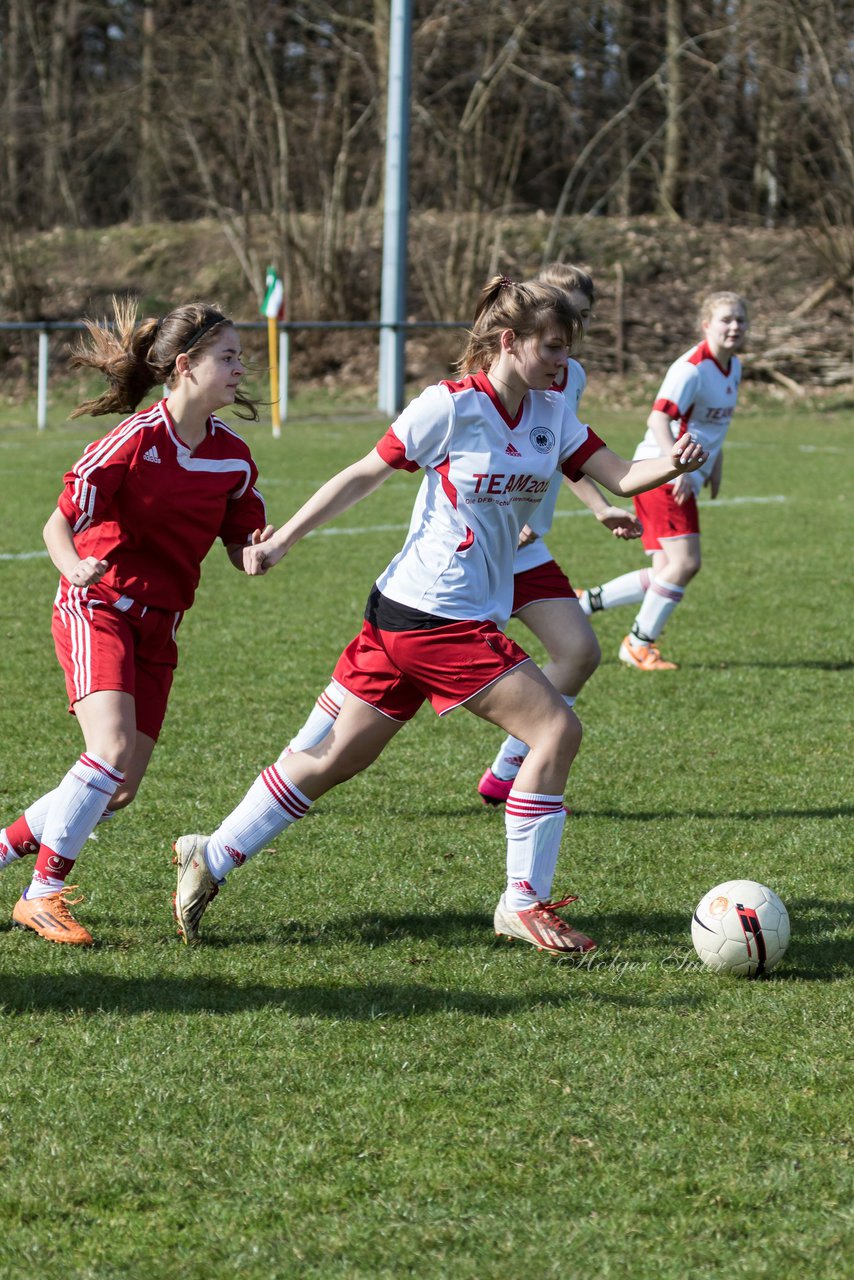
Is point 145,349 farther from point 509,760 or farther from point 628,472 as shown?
point 509,760

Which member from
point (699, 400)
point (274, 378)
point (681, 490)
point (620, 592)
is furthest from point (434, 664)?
point (274, 378)

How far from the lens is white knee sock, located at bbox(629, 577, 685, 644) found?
26.5 feet

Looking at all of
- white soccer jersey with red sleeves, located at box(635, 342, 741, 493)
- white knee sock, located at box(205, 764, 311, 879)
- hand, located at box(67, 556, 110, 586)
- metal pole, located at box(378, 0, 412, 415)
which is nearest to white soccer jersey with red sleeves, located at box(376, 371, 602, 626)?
white knee sock, located at box(205, 764, 311, 879)

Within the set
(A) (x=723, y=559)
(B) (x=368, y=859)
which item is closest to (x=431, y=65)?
(A) (x=723, y=559)

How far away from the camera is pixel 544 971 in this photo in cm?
402

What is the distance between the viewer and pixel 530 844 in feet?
13.7

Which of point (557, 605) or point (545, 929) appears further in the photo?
point (557, 605)

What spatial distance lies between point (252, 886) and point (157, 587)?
0.99m

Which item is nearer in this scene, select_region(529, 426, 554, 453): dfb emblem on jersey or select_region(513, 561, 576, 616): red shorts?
select_region(529, 426, 554, 453): dfb emblem on jersey

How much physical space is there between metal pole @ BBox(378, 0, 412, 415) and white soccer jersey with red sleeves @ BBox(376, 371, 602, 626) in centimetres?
1753

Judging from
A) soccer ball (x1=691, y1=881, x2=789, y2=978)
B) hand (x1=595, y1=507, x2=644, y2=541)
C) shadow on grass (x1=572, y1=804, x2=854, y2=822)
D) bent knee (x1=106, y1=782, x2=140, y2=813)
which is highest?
hand (x1=595, y1=507, x2=644, y2=541)

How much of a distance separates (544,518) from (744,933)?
2124 millimetres

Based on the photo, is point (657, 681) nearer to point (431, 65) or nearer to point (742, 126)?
point (431, 65)

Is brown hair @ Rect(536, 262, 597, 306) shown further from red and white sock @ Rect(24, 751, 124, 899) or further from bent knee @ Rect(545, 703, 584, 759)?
red and white sock @ Rect(24, 751, 124, 899)
